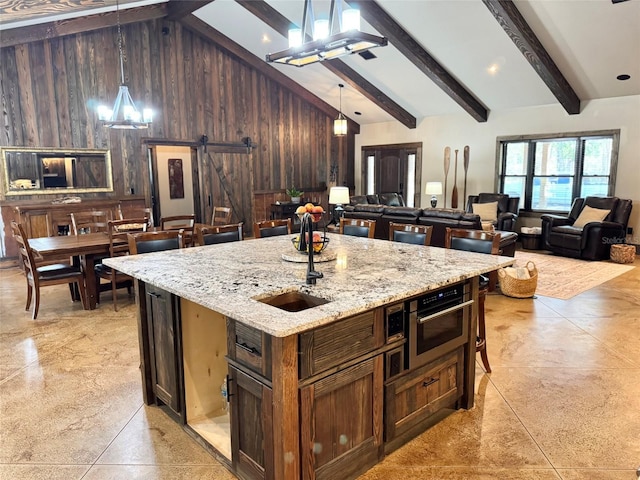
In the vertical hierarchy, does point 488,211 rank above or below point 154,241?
below

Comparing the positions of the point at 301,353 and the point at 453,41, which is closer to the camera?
the point at 301,353

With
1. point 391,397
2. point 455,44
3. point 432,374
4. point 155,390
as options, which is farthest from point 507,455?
point 455,44

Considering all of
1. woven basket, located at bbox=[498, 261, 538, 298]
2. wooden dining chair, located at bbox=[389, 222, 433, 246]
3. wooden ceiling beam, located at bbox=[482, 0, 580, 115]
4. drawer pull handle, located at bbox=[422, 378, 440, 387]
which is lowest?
woven basket, located at bbox=[498, 261, 538, 298]

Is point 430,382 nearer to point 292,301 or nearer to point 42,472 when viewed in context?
point 292,301

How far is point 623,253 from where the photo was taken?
693 cm

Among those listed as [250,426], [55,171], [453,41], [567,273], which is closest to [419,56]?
[453,41]

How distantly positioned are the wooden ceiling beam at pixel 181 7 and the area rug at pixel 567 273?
23.0 feet

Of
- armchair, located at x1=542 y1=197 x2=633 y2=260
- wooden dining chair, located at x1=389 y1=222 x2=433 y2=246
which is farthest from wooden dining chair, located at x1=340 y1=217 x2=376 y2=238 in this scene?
armchair, located at x1=542 y1=197 x2=633 y2=260

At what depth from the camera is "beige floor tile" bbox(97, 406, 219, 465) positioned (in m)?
2.27

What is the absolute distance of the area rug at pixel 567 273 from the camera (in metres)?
5.47

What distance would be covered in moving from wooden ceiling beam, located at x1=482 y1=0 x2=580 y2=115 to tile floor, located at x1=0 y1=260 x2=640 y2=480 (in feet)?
13.9

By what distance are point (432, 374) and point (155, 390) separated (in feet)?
5.57

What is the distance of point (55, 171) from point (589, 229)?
8959mm

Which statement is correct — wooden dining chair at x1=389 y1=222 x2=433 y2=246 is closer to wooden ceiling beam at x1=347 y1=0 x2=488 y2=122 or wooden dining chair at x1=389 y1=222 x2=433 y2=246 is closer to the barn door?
wooden ceiling beam at x1=347 y1=0 x2=488 y2=122
